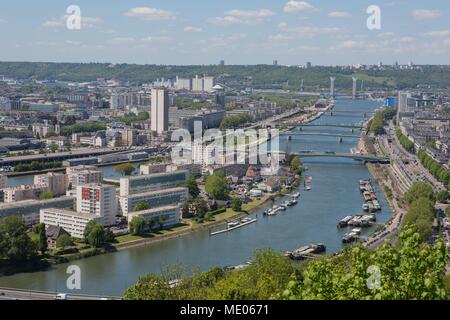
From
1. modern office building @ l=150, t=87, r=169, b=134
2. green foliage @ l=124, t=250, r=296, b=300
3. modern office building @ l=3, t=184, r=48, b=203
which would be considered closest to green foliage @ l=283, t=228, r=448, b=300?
green foliage @ l=124, t=250, r=296, b=300

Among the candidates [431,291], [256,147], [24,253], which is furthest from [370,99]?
[431,291]

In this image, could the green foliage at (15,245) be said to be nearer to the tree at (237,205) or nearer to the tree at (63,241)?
the tree at (63,241)

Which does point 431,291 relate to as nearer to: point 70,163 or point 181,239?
point 181,239

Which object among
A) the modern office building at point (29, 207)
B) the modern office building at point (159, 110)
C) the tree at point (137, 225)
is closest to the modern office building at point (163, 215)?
the tree at point (137, 225)

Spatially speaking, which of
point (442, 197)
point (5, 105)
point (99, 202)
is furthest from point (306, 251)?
point (5, 105)
